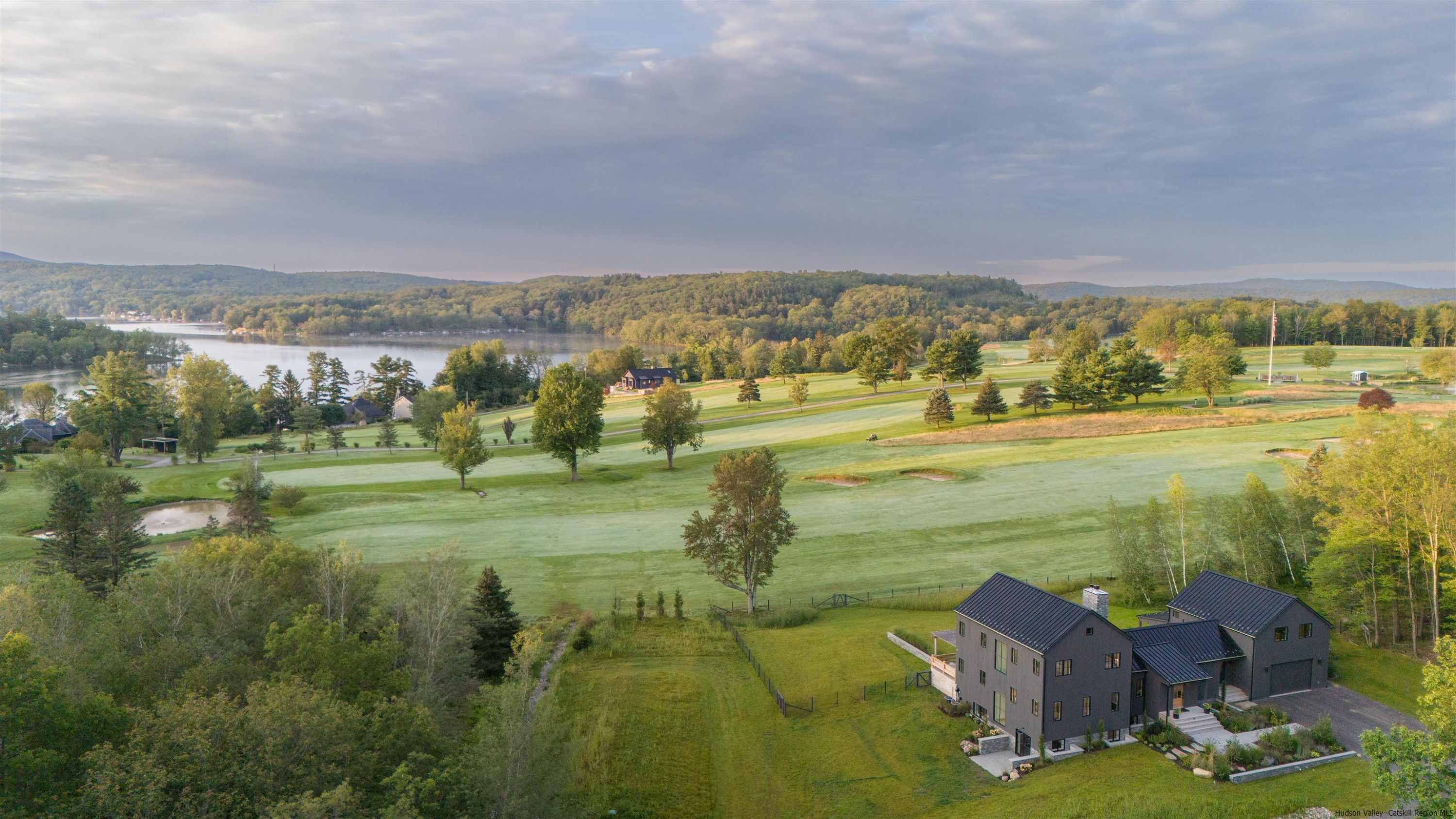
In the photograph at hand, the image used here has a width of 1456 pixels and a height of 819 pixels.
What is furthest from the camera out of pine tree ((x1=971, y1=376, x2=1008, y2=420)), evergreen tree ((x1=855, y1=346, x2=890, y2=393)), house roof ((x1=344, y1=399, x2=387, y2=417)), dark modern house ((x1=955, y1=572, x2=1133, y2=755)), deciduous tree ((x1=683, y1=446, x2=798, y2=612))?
house roof ((x1=344, y1=399, x2=387, y2=417))

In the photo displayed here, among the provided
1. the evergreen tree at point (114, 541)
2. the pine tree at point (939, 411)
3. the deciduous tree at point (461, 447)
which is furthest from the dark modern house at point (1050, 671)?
the pine tree at point (939, 411)

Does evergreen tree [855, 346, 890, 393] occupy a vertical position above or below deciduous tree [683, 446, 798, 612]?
above

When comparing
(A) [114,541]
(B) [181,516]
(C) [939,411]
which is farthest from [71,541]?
(C) [939,411]

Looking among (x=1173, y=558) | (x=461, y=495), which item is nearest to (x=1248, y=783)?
(x=1173, y=558)

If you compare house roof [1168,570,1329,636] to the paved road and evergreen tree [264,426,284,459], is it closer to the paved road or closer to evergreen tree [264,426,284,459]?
the paved road

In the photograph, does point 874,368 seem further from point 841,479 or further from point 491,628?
point 491,628

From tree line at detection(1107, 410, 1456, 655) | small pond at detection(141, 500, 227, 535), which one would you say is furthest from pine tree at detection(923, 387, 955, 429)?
small pond at detection(141, 500, 227, 535)

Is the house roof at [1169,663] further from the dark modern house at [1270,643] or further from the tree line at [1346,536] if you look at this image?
the tree line at [1346,536]
